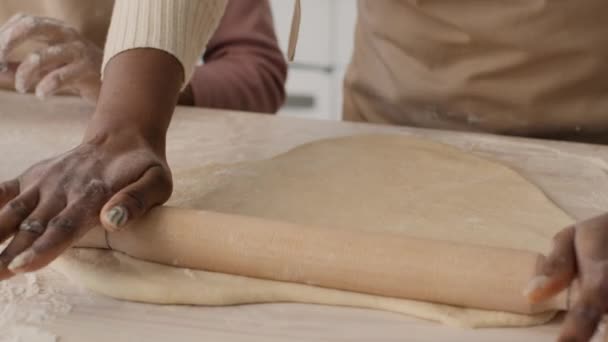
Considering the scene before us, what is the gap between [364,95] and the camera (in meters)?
1.52

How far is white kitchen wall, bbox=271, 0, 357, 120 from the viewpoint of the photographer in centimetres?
276

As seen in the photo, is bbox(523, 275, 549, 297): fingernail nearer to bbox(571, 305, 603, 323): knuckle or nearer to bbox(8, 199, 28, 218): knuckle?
bbox(571, 305, 603, 323): knuckle

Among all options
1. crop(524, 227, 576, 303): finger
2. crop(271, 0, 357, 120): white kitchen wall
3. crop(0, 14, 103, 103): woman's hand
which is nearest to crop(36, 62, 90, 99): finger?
crop(0, 14, 103, 103): woman's hand

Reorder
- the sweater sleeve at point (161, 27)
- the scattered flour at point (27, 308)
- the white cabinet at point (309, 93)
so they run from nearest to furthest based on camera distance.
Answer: the scattered flour at point (27, 308) < the sweater sleeve at point (161, 27) < the white cabinet at point (309, 93)

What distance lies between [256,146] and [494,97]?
39 cm

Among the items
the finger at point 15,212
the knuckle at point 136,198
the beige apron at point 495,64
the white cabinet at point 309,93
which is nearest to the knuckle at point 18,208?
the finger at point 15,212

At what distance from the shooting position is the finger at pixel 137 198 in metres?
0.89

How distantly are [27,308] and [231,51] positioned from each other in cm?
101

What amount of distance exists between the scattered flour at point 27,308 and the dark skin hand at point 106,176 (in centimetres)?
4

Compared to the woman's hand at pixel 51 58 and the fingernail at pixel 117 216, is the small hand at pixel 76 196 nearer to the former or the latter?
the fingernail at pixel 117 216

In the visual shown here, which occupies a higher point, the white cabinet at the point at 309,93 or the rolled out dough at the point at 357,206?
the rolled out dough at the point at 357,206

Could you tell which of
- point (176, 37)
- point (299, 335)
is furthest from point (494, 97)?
point (299, 335)

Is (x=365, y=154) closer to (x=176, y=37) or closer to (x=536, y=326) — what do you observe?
(x=176, y=37)

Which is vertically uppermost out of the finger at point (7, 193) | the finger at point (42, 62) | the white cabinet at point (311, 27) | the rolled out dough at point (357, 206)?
the finger at point (7, 193)
